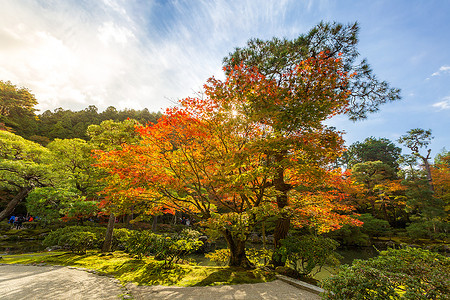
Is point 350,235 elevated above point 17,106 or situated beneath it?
situated beneath

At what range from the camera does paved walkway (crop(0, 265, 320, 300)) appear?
3588mm

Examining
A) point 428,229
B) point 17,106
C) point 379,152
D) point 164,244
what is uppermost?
point 17,106

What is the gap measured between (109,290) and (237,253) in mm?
3503

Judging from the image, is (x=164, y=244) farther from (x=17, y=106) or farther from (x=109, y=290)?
(x=17, y=106)

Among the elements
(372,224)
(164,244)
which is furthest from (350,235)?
(164,244)

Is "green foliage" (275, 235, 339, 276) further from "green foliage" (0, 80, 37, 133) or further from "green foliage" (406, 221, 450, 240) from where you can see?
"green foliage" (0, 80, 37, 133)

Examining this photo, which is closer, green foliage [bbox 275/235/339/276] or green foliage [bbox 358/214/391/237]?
green foliage [bbox 275/235/339/276]

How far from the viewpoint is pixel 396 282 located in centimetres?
238

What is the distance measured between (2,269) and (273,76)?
33.4 ft

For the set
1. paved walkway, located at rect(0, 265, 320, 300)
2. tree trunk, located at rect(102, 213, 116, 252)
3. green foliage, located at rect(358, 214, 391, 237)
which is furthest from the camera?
green foliage, located at rect(358, 214, 391, 237)

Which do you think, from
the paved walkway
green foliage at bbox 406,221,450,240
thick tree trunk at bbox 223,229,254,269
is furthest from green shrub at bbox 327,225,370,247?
the paved walkway

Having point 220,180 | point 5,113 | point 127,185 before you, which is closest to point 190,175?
point 220,180

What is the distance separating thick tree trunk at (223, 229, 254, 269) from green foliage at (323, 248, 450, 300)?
3571 millimetres

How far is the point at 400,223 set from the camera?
754 inches
